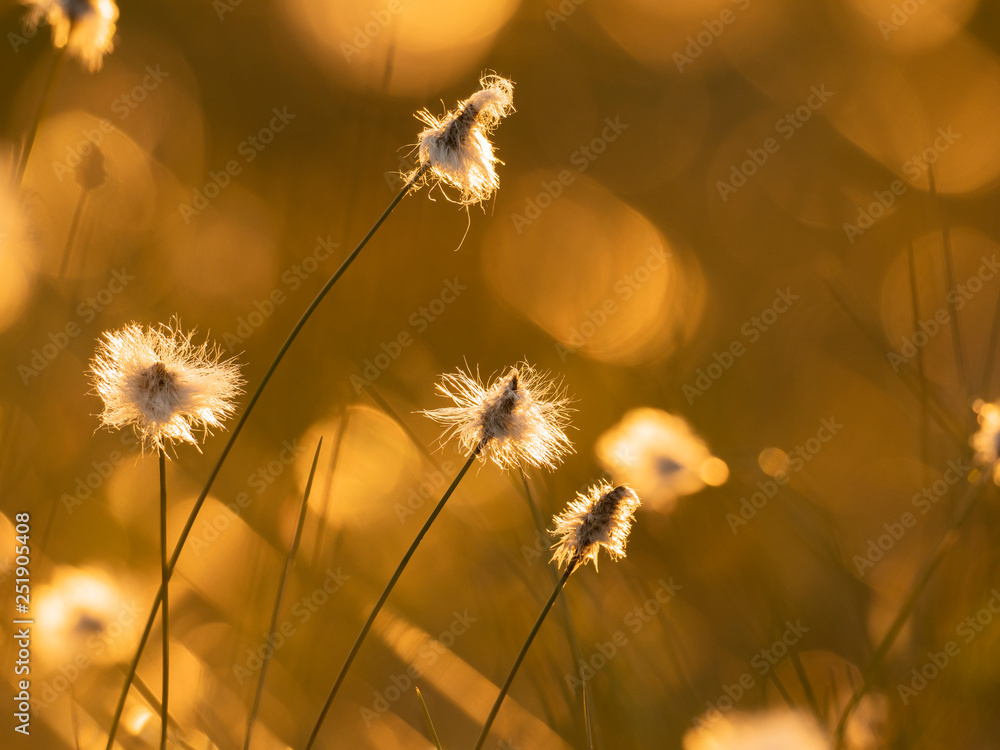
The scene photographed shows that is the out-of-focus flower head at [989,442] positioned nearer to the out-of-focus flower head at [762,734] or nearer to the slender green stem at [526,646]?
the out-of-focus flower head at [762,734]

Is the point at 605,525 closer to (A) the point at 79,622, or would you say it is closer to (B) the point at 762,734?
(B) the point at 762,734

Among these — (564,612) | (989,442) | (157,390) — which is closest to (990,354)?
(989,442)

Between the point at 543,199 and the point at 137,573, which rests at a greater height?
the point at 543,199

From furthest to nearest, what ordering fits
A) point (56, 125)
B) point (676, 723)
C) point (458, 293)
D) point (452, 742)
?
point (458, 293), point (56, 125), point (452, 742), point (676, 723)

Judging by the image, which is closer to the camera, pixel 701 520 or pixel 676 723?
pixel 676 723

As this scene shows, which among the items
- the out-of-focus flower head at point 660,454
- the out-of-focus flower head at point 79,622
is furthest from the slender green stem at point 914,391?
the out-of-focus flower head at point 79,622

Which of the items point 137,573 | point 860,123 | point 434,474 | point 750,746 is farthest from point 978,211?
point 137,573

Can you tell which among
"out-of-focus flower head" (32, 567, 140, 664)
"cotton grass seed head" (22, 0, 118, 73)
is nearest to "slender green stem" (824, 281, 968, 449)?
"cotton grass seed head" (22, 0, 118, 73)

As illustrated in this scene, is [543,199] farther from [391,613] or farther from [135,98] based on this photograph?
[391,613]
